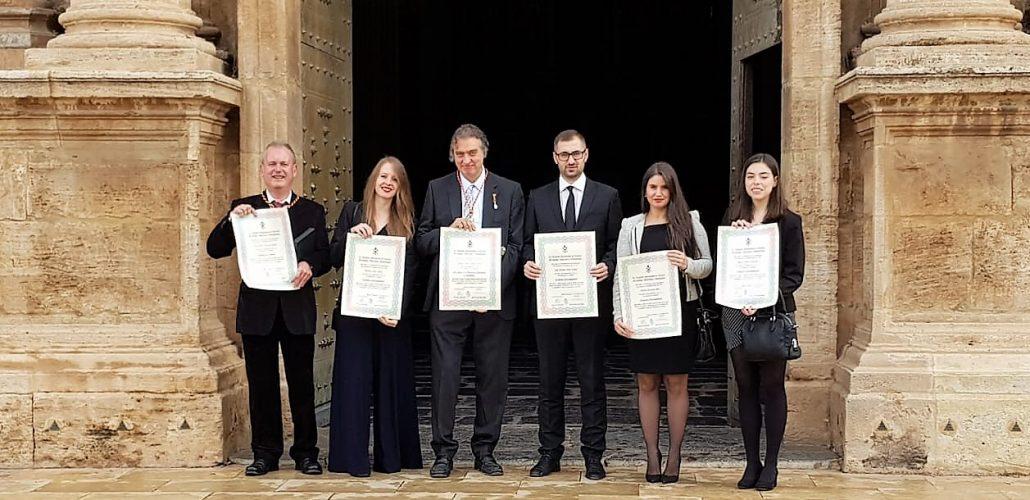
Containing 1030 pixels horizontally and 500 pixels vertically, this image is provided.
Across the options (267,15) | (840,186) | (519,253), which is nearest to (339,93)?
(267,15)

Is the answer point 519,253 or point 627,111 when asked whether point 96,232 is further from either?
point 627,111

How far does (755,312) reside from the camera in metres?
7.14

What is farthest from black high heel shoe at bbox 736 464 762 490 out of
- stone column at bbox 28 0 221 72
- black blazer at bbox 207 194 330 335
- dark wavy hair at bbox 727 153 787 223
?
stone column at bbox 28 0 221 72

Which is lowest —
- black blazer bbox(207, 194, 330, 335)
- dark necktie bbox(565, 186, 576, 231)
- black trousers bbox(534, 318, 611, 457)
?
black trousers bbox(534, 318, 611, 457)

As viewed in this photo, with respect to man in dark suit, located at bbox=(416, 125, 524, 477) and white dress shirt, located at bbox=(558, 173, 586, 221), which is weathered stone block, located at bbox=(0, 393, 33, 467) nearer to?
man in dark suit, located at bbox=(416, 125, 524, 477)

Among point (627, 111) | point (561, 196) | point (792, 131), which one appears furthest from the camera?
point (627, 111)

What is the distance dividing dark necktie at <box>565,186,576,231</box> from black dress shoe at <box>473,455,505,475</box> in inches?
52.4

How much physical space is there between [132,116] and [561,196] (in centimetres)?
247

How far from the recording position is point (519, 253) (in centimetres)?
763

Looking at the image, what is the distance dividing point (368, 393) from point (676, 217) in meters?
1.92

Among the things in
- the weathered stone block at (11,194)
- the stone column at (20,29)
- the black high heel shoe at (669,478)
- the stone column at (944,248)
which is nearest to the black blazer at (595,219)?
the black high heel shoe at (669,478)

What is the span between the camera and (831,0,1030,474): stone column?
25.1ft

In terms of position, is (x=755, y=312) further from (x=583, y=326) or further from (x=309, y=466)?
(x=309, y=466)

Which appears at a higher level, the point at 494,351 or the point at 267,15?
the point at 267,15
